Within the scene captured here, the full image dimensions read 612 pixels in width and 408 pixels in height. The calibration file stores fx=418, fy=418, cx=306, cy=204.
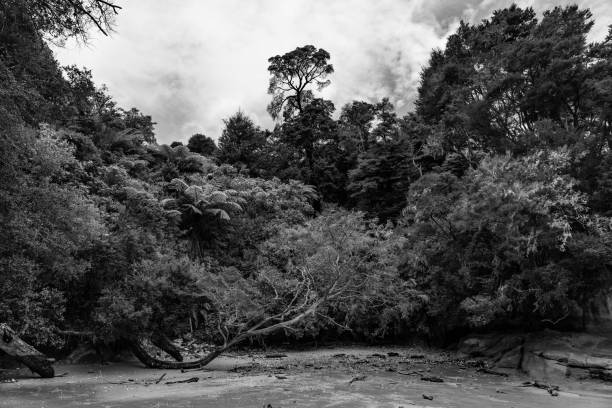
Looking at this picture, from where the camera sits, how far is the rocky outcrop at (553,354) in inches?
466

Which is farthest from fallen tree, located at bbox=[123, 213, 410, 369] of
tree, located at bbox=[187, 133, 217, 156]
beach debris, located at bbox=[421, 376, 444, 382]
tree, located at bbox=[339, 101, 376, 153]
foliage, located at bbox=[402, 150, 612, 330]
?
tree, located at bbox=[187, 133, 217, 156]

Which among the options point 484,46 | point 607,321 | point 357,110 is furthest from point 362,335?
point 357,110

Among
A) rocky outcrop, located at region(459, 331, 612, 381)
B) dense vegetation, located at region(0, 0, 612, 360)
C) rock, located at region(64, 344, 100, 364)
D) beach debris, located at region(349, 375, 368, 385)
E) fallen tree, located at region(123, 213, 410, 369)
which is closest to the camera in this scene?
dense vegetation, located at region(0, 0, 612, 360)

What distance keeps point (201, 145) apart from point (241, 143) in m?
5.09

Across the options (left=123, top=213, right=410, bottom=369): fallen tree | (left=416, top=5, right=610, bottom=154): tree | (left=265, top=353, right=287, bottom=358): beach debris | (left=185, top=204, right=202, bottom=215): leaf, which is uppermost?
(left=416, top=5, right=610, bottom=154): tree

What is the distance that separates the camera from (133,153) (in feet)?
86.4

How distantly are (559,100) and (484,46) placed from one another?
19.0 ft

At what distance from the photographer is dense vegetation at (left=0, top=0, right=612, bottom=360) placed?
978cm

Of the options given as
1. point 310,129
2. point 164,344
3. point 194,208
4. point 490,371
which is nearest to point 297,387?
point 164,344

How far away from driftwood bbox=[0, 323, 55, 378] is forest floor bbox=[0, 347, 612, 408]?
0.30m

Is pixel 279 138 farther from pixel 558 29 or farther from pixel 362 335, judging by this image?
pixel 558 29

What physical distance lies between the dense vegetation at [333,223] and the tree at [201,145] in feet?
32.0

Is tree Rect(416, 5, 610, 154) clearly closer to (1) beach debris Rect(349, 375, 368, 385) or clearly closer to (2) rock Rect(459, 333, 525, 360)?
(2) rock Rect(459, 333, 525, 360)

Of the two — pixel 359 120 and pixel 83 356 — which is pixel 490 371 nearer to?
pixel 83 356
